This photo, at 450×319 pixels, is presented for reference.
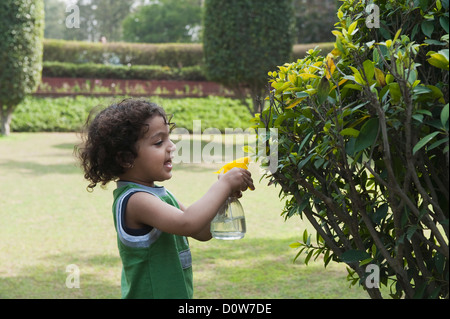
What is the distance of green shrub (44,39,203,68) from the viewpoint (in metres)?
18.5

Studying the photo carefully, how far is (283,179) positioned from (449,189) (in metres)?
0.43

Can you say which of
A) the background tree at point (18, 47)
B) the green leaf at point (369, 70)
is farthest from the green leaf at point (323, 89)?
the background tree at point (18, 47)

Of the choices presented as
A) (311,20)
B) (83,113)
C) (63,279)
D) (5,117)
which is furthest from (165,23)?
(63,279)

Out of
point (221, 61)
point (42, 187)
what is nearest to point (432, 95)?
point (42, 187)

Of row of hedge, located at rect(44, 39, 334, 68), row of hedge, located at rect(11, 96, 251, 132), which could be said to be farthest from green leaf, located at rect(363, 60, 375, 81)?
row of hedge, located at rect(44, 39, 334, 68)

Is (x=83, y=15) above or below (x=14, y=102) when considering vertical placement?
above

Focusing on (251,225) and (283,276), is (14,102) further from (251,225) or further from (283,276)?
(283,276)

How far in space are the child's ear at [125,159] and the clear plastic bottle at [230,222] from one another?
32 cm

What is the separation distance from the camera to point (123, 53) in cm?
1922

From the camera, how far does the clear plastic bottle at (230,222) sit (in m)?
1.81

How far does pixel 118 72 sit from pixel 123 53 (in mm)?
2123

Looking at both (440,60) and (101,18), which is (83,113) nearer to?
(440,60)
